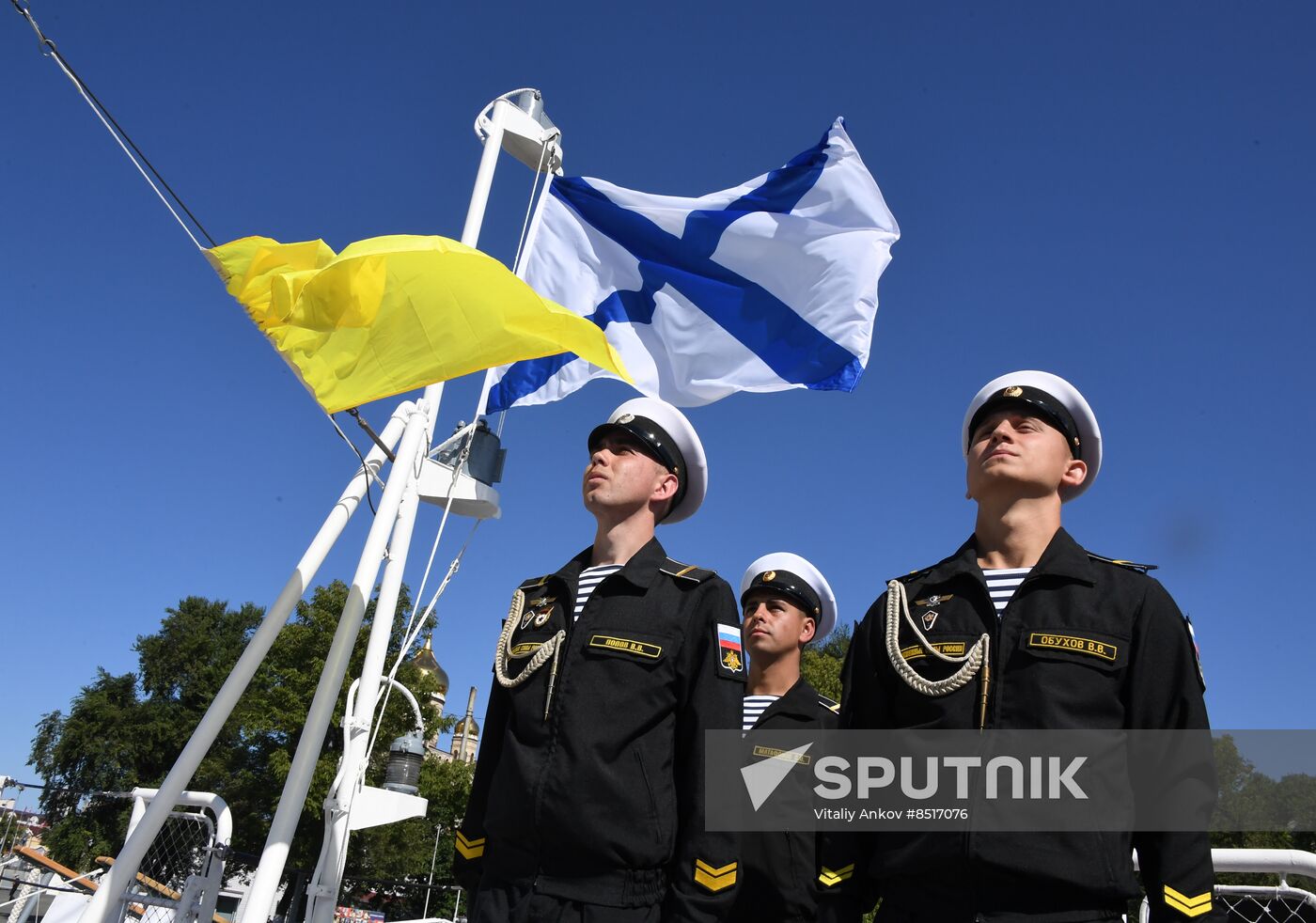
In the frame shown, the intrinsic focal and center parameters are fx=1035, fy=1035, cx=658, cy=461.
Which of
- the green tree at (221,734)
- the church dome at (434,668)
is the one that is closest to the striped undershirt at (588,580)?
the green tree at (221,734)

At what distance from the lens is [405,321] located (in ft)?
16.0

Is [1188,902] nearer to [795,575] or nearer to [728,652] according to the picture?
[728,652]

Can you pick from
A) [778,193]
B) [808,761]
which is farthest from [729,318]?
[808,761]

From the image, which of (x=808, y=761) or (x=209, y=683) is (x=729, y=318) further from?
(x=209, y=683)

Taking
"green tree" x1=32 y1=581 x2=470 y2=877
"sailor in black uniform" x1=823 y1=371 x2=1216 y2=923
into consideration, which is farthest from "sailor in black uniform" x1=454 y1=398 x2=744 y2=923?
"green tree" x1=32 y1=581 x2=470 y2=877

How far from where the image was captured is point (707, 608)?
3391 millimetres

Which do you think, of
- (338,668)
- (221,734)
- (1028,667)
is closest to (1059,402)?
(1028,667)

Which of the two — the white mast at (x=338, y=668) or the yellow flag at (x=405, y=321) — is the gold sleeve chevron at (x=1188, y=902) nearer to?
the yellow flag at (x=405, y=321)

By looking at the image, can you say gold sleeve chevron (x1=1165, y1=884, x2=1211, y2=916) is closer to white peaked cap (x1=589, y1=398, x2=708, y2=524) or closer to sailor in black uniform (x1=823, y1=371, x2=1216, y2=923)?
sailor in black uniform (x1=823, y1=371, x2=1216, y2=923)

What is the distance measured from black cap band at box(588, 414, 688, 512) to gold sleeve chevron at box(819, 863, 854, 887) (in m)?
1.56

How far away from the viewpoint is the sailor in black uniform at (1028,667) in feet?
7.79

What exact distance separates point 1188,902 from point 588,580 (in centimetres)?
198

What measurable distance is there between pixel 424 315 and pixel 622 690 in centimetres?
243

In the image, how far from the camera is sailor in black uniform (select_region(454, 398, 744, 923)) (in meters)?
2.89
